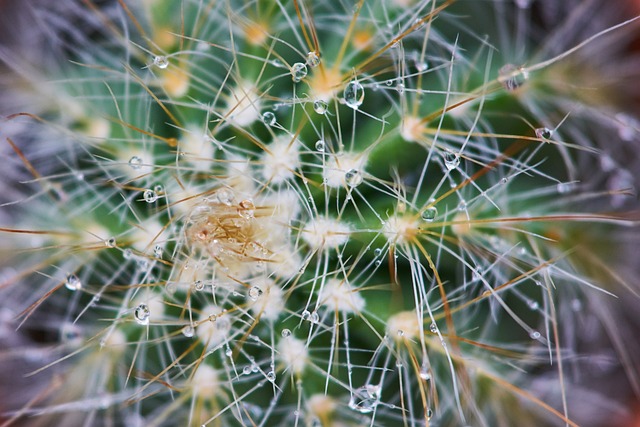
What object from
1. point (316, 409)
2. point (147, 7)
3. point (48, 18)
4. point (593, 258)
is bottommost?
point (316, 409)

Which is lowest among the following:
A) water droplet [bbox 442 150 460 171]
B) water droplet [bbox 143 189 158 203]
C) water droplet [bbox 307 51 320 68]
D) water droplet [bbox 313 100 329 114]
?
water droplet [bbox 143 189 158 203]

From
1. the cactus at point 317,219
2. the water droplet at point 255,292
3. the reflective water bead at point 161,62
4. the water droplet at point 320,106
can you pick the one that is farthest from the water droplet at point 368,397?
the reflective water bead at point 161,62

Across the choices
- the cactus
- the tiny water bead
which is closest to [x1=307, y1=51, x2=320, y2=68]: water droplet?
the cactus

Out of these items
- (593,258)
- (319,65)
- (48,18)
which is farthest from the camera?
(48,18)

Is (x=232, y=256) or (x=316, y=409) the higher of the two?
(x=232, y=256)

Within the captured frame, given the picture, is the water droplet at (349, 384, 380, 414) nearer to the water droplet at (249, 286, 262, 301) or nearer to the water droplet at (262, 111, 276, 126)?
the water droplet at (249, 286, 262, 301)

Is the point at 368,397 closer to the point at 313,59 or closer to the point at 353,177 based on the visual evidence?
the point at 353,177

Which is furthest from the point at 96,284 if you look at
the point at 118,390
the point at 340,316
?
the point at 340,316

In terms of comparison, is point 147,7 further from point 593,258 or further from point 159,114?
point 593,258
